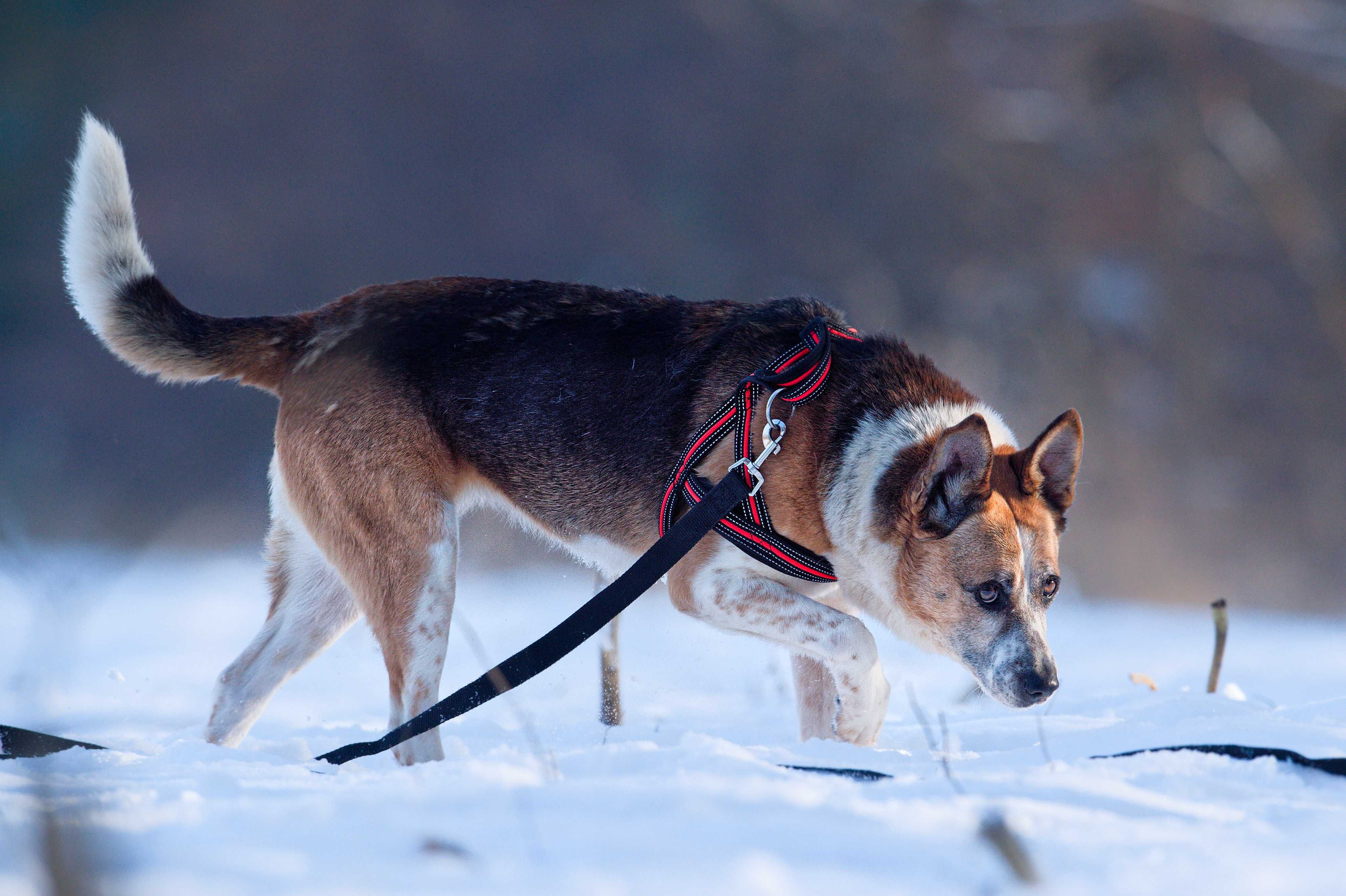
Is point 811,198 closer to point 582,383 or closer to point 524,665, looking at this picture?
point 582,383

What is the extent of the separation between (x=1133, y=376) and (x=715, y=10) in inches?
333

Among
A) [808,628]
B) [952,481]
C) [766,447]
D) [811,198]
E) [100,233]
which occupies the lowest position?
[808,628]

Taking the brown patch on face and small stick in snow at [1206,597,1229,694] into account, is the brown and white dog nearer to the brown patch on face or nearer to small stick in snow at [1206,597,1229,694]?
the brown patch on face

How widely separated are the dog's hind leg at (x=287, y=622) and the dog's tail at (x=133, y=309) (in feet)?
1.52

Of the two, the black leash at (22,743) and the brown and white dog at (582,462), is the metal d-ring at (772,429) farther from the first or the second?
the black leash at (22,743)

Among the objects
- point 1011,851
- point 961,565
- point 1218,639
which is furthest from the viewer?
point 1218,639

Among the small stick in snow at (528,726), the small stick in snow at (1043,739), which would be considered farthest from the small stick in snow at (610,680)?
the small stick in snow at (1043,739)

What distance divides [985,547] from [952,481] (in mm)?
216

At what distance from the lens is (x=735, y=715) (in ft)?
14.0

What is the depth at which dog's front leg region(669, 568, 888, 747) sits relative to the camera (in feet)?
10.00

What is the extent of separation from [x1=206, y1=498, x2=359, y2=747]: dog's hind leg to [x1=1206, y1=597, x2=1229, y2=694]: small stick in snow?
3.21 meters

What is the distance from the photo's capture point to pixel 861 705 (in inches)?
121

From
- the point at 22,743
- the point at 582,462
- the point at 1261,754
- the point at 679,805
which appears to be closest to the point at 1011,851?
the point at 679,805

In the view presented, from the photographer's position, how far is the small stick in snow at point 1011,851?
155cm
